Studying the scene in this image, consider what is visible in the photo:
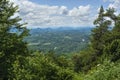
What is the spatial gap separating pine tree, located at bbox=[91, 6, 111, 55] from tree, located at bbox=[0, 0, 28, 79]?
3995 centimetres

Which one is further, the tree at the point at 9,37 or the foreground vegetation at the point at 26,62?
the tree at the point at 9,37

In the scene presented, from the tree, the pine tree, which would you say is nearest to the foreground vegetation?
the tree

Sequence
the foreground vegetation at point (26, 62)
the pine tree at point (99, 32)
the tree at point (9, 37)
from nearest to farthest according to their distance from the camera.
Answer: the foreground vegetation at point (26, 62), the tree at point (9, 37), the pine tree at point (99, 32)

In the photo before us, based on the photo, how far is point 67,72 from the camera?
22469 millimetres

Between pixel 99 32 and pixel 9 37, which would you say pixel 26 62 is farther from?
pixel 99 32

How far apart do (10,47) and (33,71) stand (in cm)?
795

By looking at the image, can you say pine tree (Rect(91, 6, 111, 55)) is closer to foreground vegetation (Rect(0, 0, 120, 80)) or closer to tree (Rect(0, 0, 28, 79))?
foreground vegetation (Rect(0, 0, 120, 80))

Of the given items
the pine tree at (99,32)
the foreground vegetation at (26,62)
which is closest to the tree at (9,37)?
the foreground vegetation at (26,62)

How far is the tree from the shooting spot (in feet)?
94.5

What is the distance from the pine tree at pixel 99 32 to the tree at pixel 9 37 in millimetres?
39949

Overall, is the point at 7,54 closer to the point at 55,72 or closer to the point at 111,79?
the point at 55,72

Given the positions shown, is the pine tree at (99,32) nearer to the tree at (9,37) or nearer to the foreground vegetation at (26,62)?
the foreground vegetation at (26,62)

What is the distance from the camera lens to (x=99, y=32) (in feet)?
243

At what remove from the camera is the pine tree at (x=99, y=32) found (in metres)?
72.2
